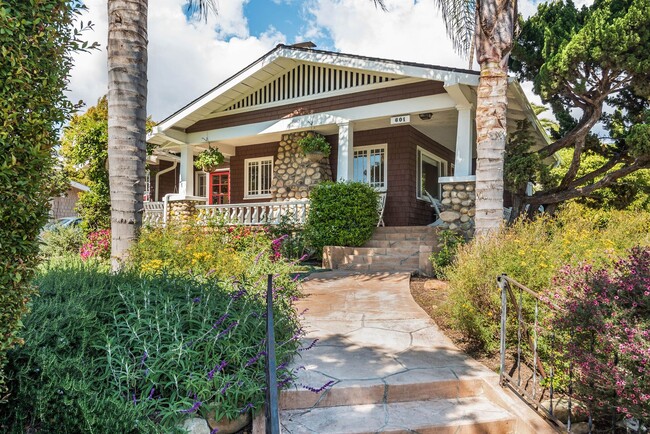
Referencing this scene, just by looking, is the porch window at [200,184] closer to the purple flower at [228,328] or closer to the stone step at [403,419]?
the purple flower at [228,328]

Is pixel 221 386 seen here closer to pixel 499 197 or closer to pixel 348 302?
pixel 348 302

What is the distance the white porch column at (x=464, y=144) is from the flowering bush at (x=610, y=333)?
6.19 m

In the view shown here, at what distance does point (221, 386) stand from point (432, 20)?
32.8ft

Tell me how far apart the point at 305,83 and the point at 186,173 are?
15.0 ft

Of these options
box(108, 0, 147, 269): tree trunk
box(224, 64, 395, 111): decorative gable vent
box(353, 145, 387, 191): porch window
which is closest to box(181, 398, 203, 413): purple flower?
box(108, 0, 147, 269): tree trunk

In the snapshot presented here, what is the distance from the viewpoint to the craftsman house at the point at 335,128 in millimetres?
9469

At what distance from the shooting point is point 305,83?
11492 millimetres

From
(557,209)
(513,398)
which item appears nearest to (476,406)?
(513,398)

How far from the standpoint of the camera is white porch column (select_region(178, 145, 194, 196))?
12.6m

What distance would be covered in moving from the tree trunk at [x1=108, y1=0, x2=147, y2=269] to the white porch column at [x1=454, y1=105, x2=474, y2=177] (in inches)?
249

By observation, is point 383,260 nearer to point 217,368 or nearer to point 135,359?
point 217,368

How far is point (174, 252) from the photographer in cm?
538

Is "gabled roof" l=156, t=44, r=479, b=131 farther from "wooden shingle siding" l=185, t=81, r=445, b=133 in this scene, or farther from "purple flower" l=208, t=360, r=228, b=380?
"purple flower" l=208, t=360, r=228, b=380

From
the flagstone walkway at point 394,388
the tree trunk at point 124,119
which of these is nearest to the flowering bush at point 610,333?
the flagstone walkway at point 394,388
